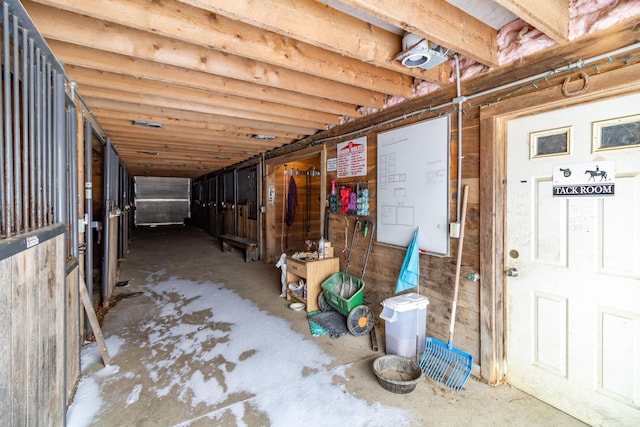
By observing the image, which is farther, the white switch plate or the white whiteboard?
the white whiteboard

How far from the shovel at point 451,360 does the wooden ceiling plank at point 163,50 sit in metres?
1.64

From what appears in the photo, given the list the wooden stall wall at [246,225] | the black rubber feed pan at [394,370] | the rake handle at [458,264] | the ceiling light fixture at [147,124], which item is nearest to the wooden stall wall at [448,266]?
the rake handle at [458,264]

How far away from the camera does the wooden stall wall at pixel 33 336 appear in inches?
40.8

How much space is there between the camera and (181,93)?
9.64 ft

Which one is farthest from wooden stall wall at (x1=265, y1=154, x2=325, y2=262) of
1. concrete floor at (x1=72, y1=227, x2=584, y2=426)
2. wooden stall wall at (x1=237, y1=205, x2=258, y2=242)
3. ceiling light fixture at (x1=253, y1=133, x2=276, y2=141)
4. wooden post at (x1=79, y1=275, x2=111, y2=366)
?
wooden post at (x1=79, y1=275, x2=111, y2=366)

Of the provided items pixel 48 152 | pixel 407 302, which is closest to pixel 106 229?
pixel 48 152

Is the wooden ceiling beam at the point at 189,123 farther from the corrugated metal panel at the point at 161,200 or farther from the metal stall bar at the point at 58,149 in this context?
the corrugated metal panel at the point at 161,200

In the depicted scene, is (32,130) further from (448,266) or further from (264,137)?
(264,137)

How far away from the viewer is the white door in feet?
5.49

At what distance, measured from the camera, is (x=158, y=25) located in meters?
1.74

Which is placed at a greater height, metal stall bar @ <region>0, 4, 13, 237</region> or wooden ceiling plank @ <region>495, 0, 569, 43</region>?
wooden ceiling plank @ <region>495, 0, 569, 43</region>

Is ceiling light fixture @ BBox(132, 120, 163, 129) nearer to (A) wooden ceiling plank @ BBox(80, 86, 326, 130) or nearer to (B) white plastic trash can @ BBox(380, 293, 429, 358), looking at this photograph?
(A) wooden ceiling plank @ BBox(80, 86, 326, 130)

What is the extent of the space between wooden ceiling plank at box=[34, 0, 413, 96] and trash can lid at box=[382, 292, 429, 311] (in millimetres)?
1856

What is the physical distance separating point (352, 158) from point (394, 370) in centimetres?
227
